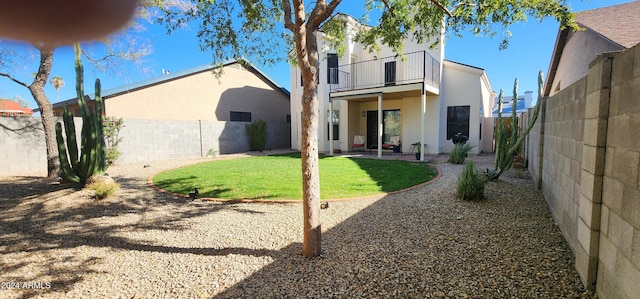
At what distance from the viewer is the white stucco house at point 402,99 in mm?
12977

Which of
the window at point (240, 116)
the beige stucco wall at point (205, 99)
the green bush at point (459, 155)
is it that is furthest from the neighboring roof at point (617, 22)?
the window at point (240, 116)

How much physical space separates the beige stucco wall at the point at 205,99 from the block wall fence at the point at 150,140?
2063 millimetres

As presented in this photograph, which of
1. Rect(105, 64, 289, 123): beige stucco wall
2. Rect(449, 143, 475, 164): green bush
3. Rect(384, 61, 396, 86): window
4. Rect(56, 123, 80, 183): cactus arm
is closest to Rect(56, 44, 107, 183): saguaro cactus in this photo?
Rect(56, 123, 80, 183): cactus arm

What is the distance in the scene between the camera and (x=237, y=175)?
8281mm

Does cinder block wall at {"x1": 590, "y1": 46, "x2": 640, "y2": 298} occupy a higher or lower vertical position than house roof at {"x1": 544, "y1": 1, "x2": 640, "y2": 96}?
lower

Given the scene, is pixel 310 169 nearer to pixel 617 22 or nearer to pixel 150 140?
pixel 617 22

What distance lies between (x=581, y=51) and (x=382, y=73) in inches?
329

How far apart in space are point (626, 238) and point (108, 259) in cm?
505

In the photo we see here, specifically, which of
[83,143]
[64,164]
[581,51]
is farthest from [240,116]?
[581,51]

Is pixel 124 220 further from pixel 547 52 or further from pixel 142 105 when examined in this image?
pixel 547 52

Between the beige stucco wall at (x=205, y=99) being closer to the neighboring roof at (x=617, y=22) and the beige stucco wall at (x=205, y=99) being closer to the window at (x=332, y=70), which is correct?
the window at (x=332, y=70)

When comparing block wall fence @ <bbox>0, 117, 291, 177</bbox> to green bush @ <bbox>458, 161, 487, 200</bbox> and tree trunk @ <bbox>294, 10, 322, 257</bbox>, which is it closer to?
tree trunk @ <bbox>294, 10, 322, 257</bbox>

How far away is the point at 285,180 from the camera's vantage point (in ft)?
24.4

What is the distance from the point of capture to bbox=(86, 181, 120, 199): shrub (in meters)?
5.78
